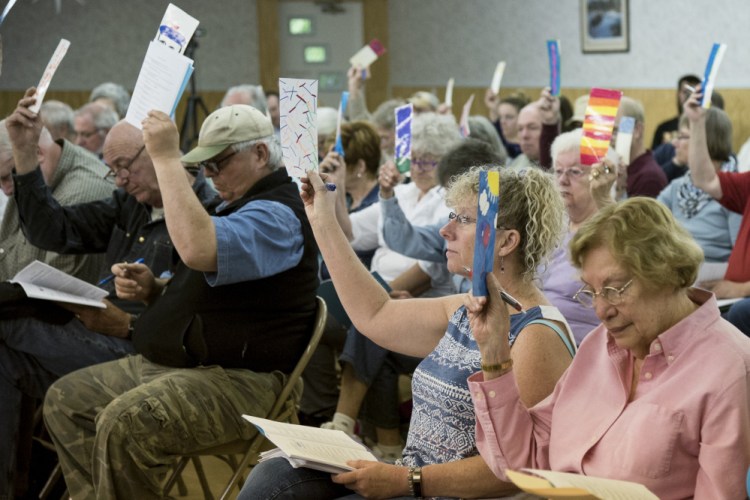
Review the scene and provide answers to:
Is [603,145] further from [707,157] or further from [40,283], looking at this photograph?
[40,283]

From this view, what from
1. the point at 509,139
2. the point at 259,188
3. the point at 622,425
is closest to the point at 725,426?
the point at 622,425

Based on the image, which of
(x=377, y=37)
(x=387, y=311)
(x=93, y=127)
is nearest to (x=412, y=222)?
(x=387, y=311)

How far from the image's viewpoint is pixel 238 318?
284 cm

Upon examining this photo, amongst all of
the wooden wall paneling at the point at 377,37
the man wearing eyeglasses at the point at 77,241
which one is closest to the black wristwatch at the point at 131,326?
the man wearing eyeglasses at the point at 77,241

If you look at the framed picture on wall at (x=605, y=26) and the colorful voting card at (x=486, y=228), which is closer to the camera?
the colorful voting card at (x=486, y=228)

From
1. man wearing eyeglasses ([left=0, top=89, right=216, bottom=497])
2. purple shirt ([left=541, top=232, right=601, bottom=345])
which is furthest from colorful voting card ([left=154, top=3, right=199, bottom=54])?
purple shirt ([left=541, top=232, right=601, bottom=345])

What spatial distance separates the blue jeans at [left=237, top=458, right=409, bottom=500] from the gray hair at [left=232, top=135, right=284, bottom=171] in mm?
1117

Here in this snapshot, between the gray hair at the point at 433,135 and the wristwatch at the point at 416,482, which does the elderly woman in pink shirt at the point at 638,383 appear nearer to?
the wristwatch at the point at 416,482

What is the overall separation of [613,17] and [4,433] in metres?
8.21

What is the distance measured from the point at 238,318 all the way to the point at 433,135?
1.70 m

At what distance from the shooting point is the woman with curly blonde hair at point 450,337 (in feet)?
6.65

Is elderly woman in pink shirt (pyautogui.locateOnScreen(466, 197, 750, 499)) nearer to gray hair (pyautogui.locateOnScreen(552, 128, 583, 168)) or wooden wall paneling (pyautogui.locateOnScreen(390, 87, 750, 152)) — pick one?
gray hair (pyautogui.locateOnScreen(552, 128, 583, 168))

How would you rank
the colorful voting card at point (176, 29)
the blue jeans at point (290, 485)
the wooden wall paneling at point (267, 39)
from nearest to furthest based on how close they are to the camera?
the blue jeans at point (290, 485) → the colorful voting card at point (176, 29) → the wooden wall paneling at point (267, 39)

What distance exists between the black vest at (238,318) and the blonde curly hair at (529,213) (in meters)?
0.84
